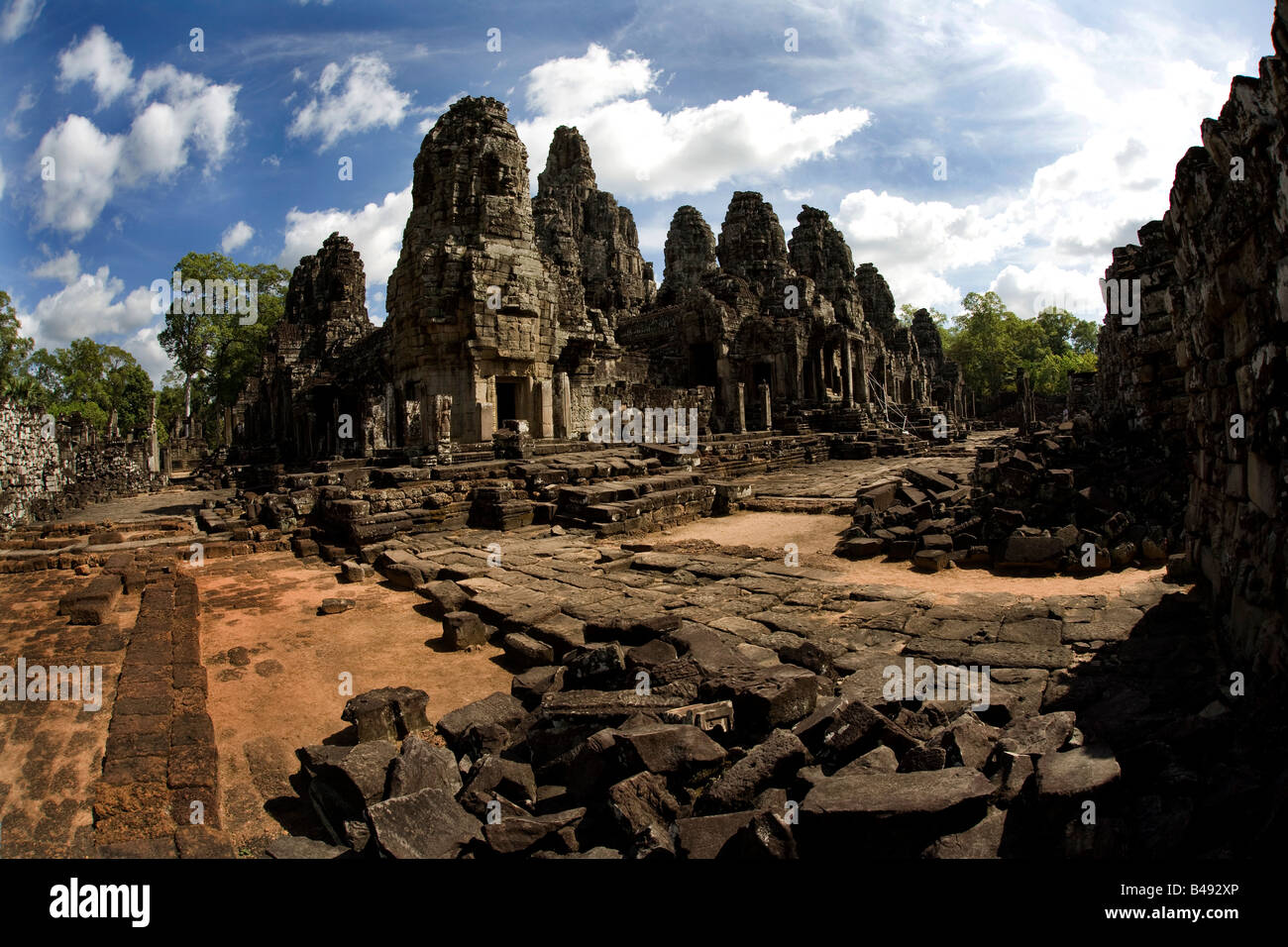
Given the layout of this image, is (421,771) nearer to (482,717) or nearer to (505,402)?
(482,717)

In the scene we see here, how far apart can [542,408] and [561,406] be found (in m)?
0.85

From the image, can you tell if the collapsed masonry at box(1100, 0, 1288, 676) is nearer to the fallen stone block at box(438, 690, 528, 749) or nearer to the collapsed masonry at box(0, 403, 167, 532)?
the fallen stone block at box(438, 690, 528, 749)

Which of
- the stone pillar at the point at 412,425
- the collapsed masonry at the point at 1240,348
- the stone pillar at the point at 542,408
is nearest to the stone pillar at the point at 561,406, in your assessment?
the stone pillar at the point at 542,408

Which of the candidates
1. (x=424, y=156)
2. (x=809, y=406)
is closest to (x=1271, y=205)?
(x=424, y=156)

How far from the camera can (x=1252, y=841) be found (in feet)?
6.32

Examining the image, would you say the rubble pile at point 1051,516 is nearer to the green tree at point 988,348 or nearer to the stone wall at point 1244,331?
the stone wall at point 1244,331

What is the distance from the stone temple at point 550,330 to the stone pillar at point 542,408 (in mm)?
40

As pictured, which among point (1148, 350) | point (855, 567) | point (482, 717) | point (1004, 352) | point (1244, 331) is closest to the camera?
point (1244, 331)

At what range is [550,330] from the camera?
18031mm

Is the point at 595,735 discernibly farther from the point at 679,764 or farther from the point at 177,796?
the point at 177,796

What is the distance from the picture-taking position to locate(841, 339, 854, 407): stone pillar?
29188 mm

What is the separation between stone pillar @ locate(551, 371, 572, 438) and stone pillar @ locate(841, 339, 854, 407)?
1484 cm

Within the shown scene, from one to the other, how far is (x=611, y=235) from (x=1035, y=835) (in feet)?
159

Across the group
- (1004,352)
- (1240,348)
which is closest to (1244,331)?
(1240,348)
